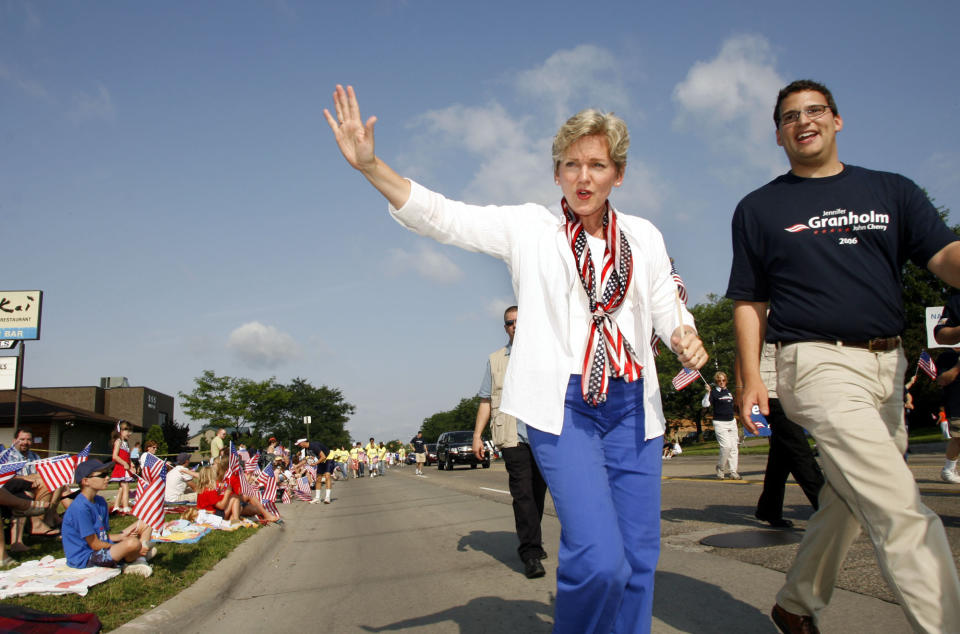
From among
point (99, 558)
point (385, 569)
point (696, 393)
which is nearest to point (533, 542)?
point (385, 569)

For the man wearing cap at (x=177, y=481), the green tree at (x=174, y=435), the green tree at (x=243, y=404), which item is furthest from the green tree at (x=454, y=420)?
the man wearing cap at (x=177, y=481)

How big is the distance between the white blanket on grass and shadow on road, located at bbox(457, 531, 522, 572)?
3279 millimetres

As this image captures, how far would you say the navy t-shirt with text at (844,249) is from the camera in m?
2.84

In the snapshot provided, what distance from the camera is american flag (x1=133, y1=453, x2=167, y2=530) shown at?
6.44 metres

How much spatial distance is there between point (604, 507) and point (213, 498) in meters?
9.44

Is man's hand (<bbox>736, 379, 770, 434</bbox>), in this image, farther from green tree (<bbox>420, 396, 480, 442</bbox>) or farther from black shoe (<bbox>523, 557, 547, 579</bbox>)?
green tree (<bbox>420, 396, 480, 442</bbox>)

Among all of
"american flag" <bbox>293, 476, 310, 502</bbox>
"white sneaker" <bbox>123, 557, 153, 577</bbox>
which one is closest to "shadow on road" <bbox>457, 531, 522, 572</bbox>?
"white sneaker" <bbox>123, 557, 153, 577</bbox>

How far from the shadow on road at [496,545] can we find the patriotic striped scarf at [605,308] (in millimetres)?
3757

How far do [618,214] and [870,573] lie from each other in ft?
10.7

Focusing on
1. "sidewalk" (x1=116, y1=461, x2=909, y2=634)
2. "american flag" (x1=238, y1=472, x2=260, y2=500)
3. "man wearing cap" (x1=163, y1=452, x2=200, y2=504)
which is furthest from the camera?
"man wearing cap" (x1=163, y1=452, x2=200, y2=504)

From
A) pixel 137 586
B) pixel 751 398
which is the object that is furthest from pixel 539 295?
pixel 137 586

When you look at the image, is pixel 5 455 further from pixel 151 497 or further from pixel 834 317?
pixel 834 317

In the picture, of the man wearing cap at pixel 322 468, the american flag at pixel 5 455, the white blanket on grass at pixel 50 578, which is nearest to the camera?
the white blanket on grass at pixel 50 578

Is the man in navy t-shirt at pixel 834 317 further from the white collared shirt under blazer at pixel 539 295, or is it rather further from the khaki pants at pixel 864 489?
the white collared shirt under blazer at pixel 539 295
